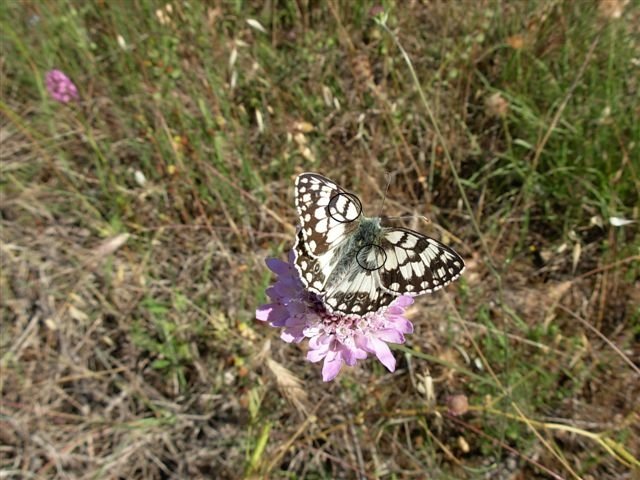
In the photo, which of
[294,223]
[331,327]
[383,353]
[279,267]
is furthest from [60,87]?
[383,353]

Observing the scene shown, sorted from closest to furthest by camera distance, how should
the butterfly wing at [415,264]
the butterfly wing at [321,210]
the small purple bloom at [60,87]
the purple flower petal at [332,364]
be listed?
the butterfly wing at [415,264] < the butterfly wing at [321,210] < the purple flower petal at [332,364] < the small purple bloom at [60,87]

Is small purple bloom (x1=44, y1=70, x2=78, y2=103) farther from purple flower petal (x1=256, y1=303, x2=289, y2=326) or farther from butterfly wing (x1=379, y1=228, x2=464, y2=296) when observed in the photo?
butterfly wing (x1=379, y1=228, x2=464, y2=296)

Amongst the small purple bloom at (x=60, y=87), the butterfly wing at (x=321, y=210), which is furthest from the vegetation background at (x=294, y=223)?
the butterfly wing at (x=321, y=210)

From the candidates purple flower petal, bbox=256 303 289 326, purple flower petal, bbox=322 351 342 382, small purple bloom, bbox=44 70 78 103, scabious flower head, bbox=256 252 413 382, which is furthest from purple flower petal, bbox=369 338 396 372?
small purple bloom, bbox=44 70 78 103

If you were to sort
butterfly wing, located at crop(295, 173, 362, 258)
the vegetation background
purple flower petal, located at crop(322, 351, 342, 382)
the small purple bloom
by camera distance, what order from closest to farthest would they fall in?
butterfly wing, located at crop(295, 173, 362, 258), purple flower petal, located at crop(322, 351, 342, 382), the vegetation background, the small purple bloom

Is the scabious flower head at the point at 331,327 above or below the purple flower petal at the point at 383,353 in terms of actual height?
above

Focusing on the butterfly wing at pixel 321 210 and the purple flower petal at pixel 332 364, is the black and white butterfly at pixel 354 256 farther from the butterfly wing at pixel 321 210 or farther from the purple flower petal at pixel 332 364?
the purple flower petal at pixel 332 364

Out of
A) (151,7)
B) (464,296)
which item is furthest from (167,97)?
(464,296)
